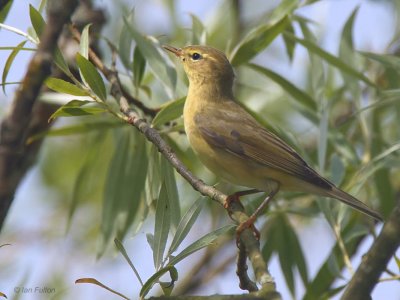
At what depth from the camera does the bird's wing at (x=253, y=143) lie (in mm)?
4156

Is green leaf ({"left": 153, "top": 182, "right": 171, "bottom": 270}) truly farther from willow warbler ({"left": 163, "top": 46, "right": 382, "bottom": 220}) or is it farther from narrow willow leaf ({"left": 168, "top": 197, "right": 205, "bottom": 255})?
willow warbler ({"left": 163, "top": 46, "right": 382, "bottom": 220})

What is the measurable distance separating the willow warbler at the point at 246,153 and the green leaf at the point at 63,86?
0.85 m

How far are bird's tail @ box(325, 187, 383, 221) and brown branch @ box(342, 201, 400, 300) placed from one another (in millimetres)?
1464

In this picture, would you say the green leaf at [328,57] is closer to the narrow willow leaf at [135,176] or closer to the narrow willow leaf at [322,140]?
the narrow willow leaf at [322,140]

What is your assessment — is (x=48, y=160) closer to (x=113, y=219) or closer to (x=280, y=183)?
(x=113, y=219)

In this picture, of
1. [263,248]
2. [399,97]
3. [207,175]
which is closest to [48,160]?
[207,175]

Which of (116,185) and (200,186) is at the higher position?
(200,186)

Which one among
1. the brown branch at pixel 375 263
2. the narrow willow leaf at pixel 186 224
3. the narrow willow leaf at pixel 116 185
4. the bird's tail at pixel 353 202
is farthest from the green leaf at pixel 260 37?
the brown branch at pixel 375 263

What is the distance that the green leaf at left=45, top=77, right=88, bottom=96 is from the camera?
3529 mm

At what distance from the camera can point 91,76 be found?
3619mm

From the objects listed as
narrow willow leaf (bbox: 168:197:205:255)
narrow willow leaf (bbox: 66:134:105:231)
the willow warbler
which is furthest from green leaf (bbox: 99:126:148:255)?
narrow willow leaf (bbox: 168:197:205:255)

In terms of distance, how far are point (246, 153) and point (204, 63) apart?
3.11 ft

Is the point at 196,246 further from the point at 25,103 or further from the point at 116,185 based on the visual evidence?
the point at 116,185

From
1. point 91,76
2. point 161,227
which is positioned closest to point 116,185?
point 91,76
